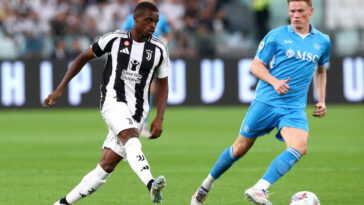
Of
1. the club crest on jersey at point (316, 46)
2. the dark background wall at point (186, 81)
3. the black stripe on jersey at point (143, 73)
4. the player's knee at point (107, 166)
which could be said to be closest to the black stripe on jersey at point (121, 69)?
the black stripe on jersey at point (143, 73)

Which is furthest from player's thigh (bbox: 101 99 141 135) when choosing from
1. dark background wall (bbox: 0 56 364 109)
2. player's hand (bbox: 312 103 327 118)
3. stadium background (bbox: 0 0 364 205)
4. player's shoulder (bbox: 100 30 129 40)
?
dark background wall (bbox: 0 56 364 109)

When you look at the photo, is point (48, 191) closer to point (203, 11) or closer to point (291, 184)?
point (291, 184)

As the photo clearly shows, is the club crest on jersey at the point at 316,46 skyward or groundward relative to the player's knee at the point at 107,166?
skyward

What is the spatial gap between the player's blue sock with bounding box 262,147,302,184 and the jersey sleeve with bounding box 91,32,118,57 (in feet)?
5.62

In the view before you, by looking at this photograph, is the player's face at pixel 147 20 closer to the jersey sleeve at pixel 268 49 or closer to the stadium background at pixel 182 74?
the jersey sleeve at pixel 268 49

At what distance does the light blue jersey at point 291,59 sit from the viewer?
22.0 feet

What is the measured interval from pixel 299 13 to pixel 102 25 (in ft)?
49.1

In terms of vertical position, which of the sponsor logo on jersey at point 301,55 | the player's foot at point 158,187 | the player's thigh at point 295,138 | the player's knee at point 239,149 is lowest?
the player's foot at point 158,187

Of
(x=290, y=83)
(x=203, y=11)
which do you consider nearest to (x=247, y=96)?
(x=203, y=11)

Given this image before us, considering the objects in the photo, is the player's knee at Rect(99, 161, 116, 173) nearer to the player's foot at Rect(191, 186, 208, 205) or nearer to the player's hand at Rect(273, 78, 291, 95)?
the player's foot at Rect(191, 186, 208, 205)

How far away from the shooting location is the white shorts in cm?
630

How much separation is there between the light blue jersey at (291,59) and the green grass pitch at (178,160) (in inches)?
45.0

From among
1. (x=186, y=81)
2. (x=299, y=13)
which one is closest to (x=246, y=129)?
(x=299, y=13)

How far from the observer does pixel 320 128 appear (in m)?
15.5
